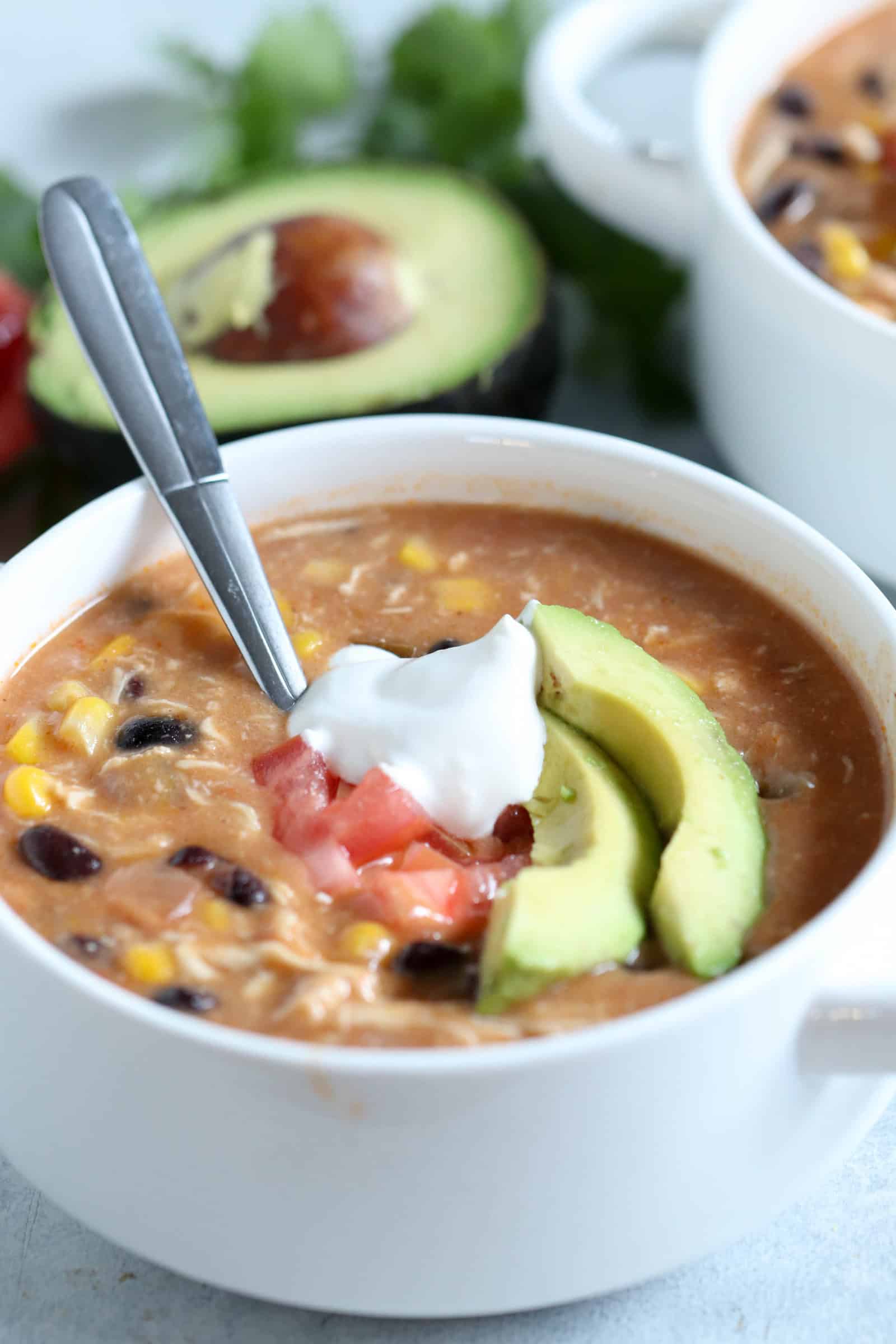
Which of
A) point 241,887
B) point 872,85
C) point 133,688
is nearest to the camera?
point 241,887

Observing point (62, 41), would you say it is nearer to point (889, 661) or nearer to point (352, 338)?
point (352, 338)

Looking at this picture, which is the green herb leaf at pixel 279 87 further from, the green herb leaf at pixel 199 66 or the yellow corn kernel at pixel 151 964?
the yellow corn kernel at pixel 151 964

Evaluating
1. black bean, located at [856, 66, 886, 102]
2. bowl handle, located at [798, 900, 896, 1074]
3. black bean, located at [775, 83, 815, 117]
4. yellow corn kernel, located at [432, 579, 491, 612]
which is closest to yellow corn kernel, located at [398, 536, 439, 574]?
yellow corn kernel, located at [432, 579, 491, 612]

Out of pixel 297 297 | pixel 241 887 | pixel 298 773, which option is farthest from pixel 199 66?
pixel 241 887

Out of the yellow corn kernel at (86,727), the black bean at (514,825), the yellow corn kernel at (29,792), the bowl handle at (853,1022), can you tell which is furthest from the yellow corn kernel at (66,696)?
the bowl handle at (853,1022)

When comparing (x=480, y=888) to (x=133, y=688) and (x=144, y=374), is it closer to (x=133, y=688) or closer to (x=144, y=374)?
(x=133, y=688)

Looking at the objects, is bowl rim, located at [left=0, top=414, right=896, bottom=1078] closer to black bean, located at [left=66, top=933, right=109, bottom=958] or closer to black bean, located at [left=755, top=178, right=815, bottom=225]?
black bean, located at [left=66, top=933, right=109, bottom=958]
